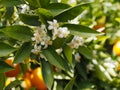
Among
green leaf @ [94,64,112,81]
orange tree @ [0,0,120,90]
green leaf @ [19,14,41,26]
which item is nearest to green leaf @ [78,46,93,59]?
orange tree @ [0,0,120,90]

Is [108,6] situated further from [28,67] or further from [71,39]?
[71,39]

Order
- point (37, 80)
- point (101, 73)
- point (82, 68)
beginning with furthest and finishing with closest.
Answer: point (101, 73)
point (82, 68)
point (37, 80)

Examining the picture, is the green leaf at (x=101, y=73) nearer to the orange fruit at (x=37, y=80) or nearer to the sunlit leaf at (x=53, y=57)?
the orange fruit at (x=37, y=80)

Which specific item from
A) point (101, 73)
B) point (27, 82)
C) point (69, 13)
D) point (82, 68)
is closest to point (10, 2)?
point (69, 13)

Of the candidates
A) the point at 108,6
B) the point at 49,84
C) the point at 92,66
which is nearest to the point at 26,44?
the point at 49,84

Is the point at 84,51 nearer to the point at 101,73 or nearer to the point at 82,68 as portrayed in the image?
the point at 82,68

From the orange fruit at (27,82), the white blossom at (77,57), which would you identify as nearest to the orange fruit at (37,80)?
the orange fruit at (27,82)

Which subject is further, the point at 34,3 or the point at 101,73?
the point at 101,73

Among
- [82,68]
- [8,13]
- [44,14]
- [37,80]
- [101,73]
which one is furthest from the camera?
[101,73]
